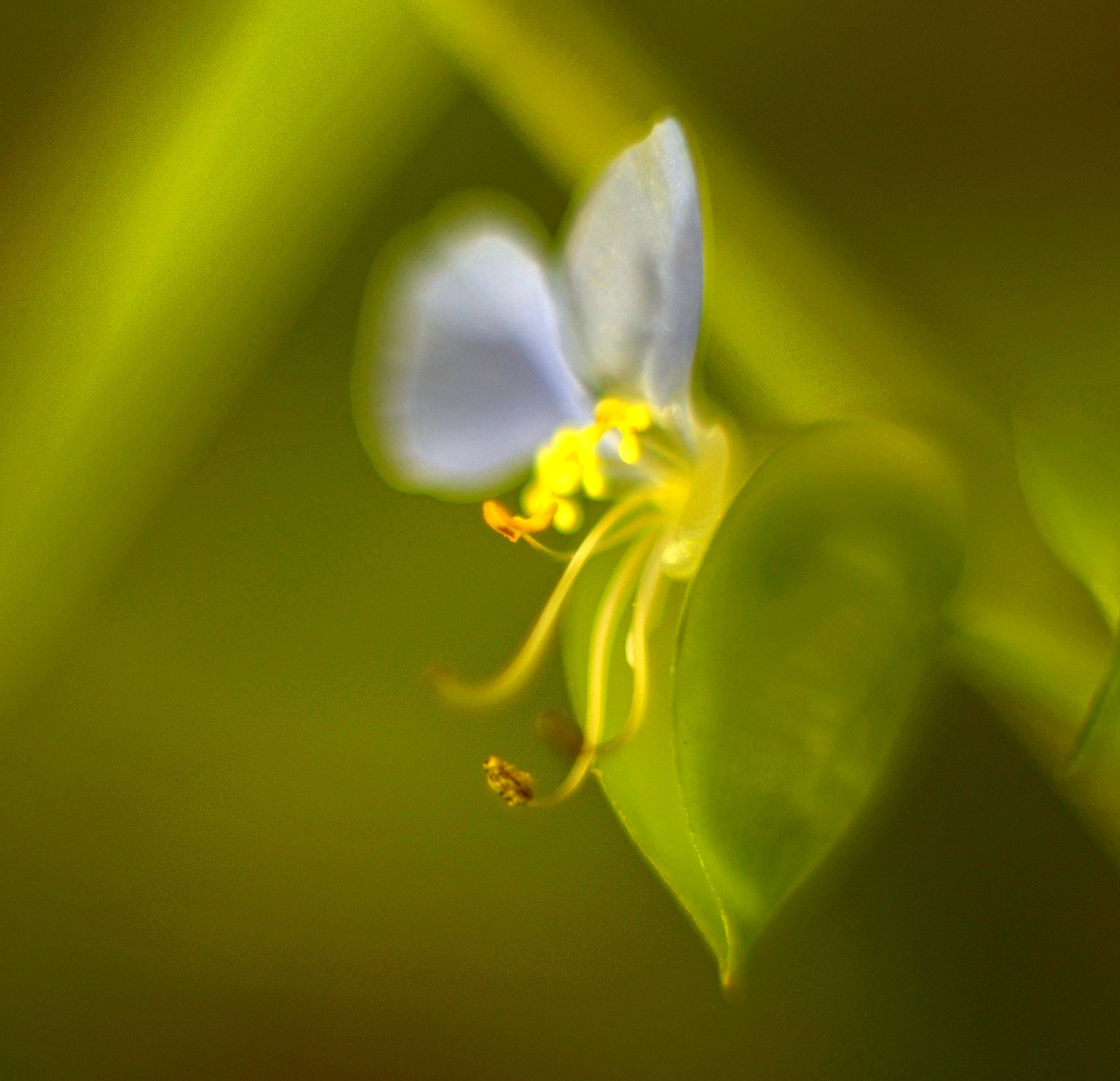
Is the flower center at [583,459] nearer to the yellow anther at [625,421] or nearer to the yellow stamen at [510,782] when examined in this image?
the yellow anther at [625,421]

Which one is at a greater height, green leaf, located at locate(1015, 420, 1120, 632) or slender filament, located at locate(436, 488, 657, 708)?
green leaf, located at locate(1015, 420, 1120, 632)

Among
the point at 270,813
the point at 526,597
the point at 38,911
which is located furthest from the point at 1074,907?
the point at 38,911

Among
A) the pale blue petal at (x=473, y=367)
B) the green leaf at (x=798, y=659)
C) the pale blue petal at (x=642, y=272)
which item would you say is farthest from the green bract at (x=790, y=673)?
the pale blue petal at (x=473, y=367)

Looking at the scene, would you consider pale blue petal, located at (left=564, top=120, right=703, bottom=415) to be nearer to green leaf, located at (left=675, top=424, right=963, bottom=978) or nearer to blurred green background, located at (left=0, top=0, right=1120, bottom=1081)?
green leaf, located at (left=675, top=424, right=963, bottom=978)

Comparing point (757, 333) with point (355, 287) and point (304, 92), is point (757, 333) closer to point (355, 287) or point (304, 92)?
point (304, 92)

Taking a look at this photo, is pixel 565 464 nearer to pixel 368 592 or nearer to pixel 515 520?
pixel 515 520

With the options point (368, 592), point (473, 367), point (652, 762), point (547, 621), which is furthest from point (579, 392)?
point (368, 592)

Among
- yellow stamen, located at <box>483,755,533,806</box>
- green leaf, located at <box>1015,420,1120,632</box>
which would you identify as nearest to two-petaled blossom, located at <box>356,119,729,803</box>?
yellow stamen, located at <box>483,755,533,806</box>

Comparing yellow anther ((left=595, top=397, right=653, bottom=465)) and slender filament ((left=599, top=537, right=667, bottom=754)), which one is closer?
slender filament ((left=599, top=537, right=667, bottom=754))
